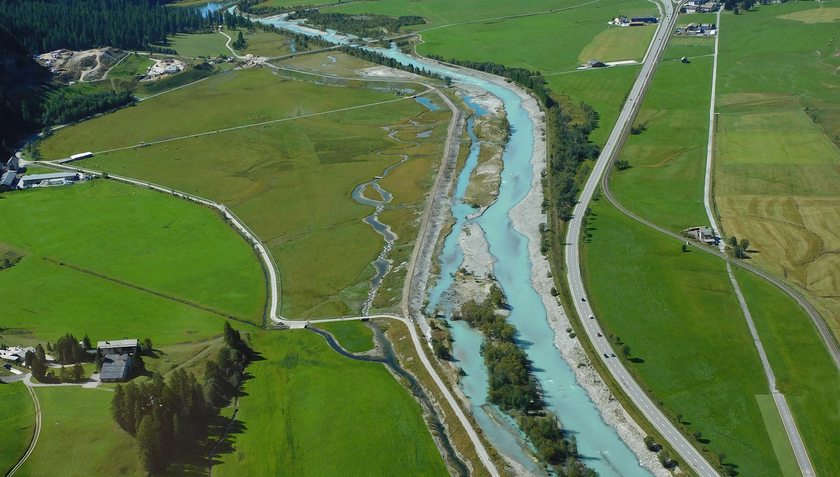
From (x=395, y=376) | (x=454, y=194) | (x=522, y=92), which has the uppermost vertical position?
(x=522, y=92)

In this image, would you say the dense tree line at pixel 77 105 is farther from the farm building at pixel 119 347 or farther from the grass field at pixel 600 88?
the grass field at pixel 600 88

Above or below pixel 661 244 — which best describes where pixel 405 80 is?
above

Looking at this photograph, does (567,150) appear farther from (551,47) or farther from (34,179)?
(34,179)

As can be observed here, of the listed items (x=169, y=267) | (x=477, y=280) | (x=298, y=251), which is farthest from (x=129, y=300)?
(x=477, y=280)

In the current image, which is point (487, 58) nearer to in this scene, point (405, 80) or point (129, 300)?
point (405, 80)

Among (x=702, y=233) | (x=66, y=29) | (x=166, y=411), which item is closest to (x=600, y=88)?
(x=702, y=233)

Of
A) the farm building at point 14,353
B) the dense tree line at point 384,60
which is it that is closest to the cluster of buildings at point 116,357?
the farm building at point 14,353
